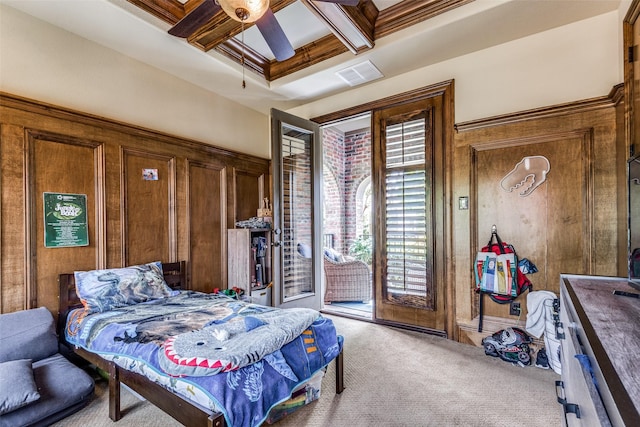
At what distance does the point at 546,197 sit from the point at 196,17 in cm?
309

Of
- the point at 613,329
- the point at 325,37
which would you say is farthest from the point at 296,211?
the point at 613,329

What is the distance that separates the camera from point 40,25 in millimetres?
2375

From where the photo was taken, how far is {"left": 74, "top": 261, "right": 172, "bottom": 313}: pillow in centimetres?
231

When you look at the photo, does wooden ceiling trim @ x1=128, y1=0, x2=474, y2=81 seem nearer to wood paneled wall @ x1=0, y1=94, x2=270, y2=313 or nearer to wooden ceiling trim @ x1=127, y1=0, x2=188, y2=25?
wooden ceiling trim @ x1=127, y1=0, x2=188, y2=25

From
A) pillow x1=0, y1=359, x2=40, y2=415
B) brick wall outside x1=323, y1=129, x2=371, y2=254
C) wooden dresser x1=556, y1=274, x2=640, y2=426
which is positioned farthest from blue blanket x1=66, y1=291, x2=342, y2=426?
brick wall outside x1=323, y1=129, x2=371, y2=254

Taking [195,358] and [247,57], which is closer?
[195,358]

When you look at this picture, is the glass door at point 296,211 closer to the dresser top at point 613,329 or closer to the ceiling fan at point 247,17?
the ceiling fan at point 247,17

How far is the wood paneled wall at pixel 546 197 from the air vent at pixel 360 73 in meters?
1.14

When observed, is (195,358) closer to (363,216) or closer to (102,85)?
→ (102,85)

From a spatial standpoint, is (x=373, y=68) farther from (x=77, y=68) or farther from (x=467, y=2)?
(x=77, y=68)

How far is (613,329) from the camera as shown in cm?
97

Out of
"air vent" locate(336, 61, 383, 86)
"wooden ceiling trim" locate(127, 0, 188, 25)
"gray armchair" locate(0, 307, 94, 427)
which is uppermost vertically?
"wooden ceiling trim" locate(127, 0, 188, 25)

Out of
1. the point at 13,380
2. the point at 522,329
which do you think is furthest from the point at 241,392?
the point at 522,329

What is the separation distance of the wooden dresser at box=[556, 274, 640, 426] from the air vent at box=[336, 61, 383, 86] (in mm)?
2719
